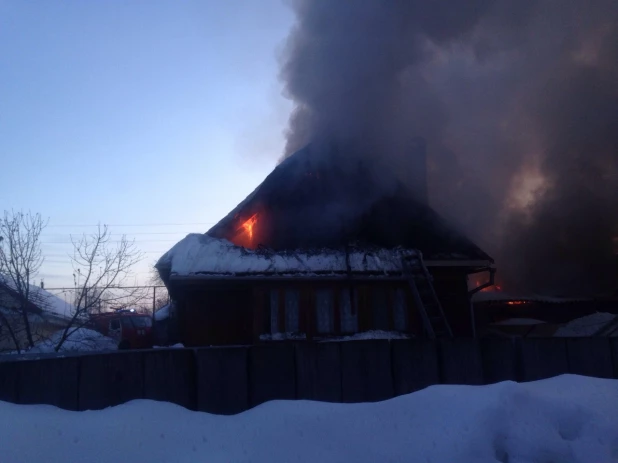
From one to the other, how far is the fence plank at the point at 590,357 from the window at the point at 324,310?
5518mm

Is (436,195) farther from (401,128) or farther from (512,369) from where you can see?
(512,369)

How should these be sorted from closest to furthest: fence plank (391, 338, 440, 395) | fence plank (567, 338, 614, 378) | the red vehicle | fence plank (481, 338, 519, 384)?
fence plank (391, 338, 440, 395)
fence plank (481, 338, 519, 384)
fence plank (567, 338, 614, 378)
the red vehicle

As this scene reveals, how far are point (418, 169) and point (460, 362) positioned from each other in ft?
31.8

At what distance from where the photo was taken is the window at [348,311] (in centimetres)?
936

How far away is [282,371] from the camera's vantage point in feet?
11.3

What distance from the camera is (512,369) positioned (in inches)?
153

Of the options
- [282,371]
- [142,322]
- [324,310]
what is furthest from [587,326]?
[142,322]

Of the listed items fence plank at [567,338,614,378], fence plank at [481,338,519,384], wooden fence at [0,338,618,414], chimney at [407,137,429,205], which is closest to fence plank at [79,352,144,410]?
wooden fence at [0,338,618,414]

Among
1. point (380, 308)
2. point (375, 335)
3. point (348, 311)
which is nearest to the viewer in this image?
point (375, 335)

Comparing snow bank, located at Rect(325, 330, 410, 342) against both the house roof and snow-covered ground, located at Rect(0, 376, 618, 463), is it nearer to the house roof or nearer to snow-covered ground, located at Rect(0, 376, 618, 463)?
the house roof

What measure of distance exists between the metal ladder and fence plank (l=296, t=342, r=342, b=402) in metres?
5.35

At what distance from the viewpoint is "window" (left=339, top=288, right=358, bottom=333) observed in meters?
9.36

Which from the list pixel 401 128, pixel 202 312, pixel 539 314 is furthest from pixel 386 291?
pixel 539 314

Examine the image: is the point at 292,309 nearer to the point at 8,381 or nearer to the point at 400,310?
the point at 400,310
